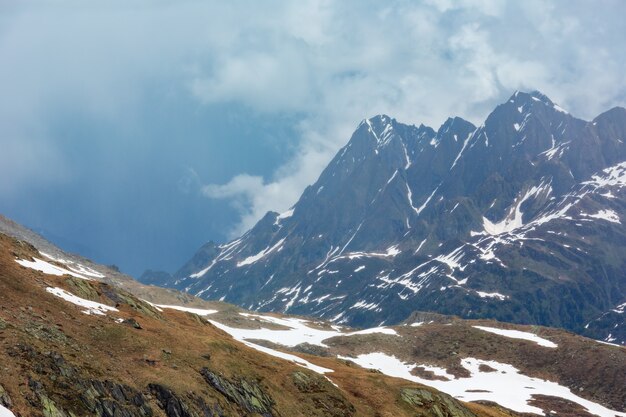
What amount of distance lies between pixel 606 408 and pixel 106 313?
11197 centimetres

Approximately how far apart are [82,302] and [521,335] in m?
152

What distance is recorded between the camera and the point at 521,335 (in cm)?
17550

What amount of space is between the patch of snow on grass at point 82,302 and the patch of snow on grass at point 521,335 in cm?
14026

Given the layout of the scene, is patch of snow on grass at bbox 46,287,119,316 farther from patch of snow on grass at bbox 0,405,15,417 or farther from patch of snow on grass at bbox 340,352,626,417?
patch of snow on grass at bbox 340,352,626,417

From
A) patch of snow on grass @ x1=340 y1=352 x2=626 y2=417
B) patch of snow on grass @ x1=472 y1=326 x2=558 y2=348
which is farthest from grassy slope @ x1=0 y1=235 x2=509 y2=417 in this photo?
patch of snow on grass @ x1=472 y1=326 x2=558 y2=348

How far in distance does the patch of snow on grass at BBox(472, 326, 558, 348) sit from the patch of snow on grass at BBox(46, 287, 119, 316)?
140 m

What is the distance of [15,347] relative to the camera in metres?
37.5

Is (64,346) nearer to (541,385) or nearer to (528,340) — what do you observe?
(541,385)

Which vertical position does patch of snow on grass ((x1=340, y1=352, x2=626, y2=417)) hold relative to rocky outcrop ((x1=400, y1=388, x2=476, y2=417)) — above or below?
above

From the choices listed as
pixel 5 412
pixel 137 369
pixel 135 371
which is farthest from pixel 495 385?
pixel 5 412

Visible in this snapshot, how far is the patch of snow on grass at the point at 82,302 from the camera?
54.9 meters

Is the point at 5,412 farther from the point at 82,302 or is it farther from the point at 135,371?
the point at 82,302

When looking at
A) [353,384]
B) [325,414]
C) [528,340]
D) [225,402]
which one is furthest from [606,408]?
[225,402]

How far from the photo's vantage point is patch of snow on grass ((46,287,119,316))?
54.9m
